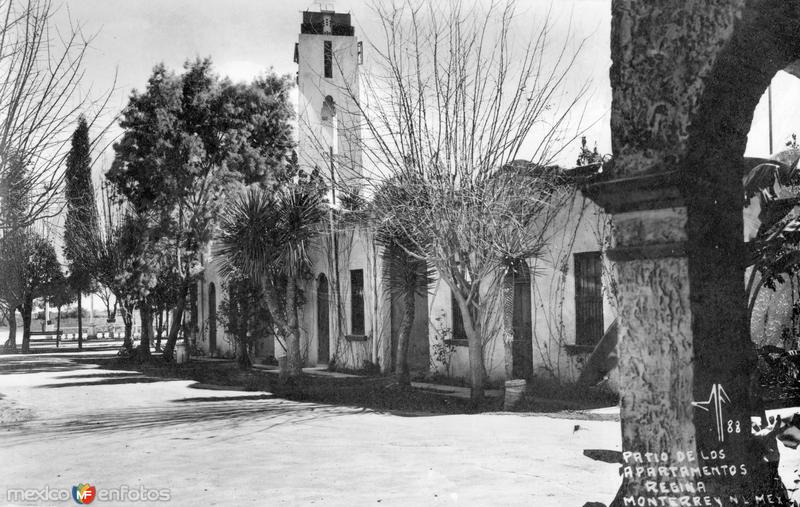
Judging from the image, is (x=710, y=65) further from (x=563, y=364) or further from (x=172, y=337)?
(x=172, y=337)

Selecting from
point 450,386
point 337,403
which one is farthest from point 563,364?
point 337,403

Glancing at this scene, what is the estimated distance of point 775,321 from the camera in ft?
37.9

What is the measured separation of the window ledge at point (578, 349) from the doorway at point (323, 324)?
1004 cm

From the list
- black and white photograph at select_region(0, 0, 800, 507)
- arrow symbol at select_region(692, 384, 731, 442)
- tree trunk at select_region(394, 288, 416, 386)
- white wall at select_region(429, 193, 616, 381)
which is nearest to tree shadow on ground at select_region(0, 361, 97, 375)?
Result: black and white photograph at select_region(0, 0, 800, 507)

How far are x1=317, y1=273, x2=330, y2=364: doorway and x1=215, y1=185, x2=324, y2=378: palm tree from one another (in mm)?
5380

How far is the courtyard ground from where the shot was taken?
6.60m

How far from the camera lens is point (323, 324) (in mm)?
22438

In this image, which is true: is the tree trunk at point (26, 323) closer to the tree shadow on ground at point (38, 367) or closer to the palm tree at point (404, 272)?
the tree shadow on ground at point (38, 367)

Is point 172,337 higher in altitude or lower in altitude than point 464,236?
lower

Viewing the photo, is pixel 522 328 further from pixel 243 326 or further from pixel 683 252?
pixel 683 252

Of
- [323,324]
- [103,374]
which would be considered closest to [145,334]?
[103,374]

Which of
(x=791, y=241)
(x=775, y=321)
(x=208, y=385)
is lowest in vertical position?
(x=208, y=385)

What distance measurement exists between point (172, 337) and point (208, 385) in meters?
7.94

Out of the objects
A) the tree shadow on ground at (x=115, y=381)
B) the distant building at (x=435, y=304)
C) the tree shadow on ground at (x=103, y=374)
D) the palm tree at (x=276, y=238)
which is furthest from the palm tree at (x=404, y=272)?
the tree shadow on ground at (x=103, y=374)
